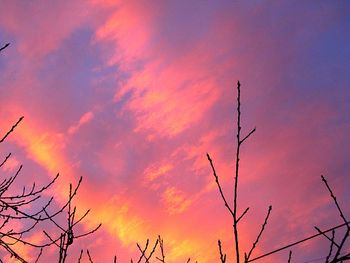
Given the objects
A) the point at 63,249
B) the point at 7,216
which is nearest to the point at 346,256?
the point at 63,249

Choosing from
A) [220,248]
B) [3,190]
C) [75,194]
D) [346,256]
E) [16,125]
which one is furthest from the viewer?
[3,190]

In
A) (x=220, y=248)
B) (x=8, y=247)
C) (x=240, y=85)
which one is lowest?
(x=220, y=248)

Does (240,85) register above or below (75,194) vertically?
below

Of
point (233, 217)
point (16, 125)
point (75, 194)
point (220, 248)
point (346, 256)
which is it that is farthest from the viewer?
point (16, 125)

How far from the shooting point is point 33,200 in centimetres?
520

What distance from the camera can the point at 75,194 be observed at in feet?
13.9

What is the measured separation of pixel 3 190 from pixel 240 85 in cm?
374

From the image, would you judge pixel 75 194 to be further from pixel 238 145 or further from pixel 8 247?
pixel 238 145

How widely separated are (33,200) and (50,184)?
316mm

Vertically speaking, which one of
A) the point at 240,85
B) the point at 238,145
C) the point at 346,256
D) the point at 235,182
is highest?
the point at 240,85

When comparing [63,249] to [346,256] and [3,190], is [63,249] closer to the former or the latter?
[3,190]

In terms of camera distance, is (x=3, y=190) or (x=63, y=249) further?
(x=3, y=190)

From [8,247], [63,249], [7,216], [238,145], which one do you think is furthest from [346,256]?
[7,216]

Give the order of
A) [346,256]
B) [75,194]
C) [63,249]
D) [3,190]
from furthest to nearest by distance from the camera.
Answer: [3,190] → [75,194] → [63,249] → [346,256]
